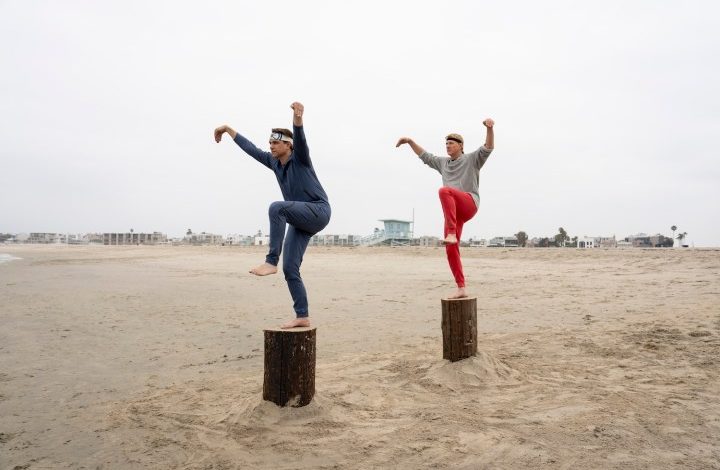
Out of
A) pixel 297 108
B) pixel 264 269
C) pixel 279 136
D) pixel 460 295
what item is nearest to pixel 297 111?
pixel 297 108

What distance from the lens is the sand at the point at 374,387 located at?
3.08 meters

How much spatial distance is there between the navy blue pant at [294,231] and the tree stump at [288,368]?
265 millimetres

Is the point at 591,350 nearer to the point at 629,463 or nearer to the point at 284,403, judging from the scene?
the point at 629,463

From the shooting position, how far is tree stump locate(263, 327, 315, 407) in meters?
3.79

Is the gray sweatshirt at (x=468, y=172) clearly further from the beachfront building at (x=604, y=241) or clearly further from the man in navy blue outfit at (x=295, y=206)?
the beachfront building at (x=604, y=241)

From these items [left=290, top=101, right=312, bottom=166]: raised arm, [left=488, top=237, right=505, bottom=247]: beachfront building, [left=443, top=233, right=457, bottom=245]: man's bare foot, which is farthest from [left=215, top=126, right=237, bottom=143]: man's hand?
[left=488, top=237, right=505, bottom=247]: beachfront building

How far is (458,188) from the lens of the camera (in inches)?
209

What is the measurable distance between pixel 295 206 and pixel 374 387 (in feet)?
6.66

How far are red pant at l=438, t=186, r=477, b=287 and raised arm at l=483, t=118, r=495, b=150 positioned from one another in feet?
1.96

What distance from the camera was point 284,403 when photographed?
3773mm

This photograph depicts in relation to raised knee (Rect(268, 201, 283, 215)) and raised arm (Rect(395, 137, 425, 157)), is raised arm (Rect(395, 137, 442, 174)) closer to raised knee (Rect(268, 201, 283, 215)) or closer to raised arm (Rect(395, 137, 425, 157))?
raised arm (Rect(395, 137, 425, 157))

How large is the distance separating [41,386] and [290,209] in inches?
129

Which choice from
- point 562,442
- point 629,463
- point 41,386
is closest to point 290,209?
point 562,442

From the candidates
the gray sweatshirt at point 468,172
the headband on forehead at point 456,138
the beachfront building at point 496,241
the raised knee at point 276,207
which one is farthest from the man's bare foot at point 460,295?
the beachfront building at point 496,241
